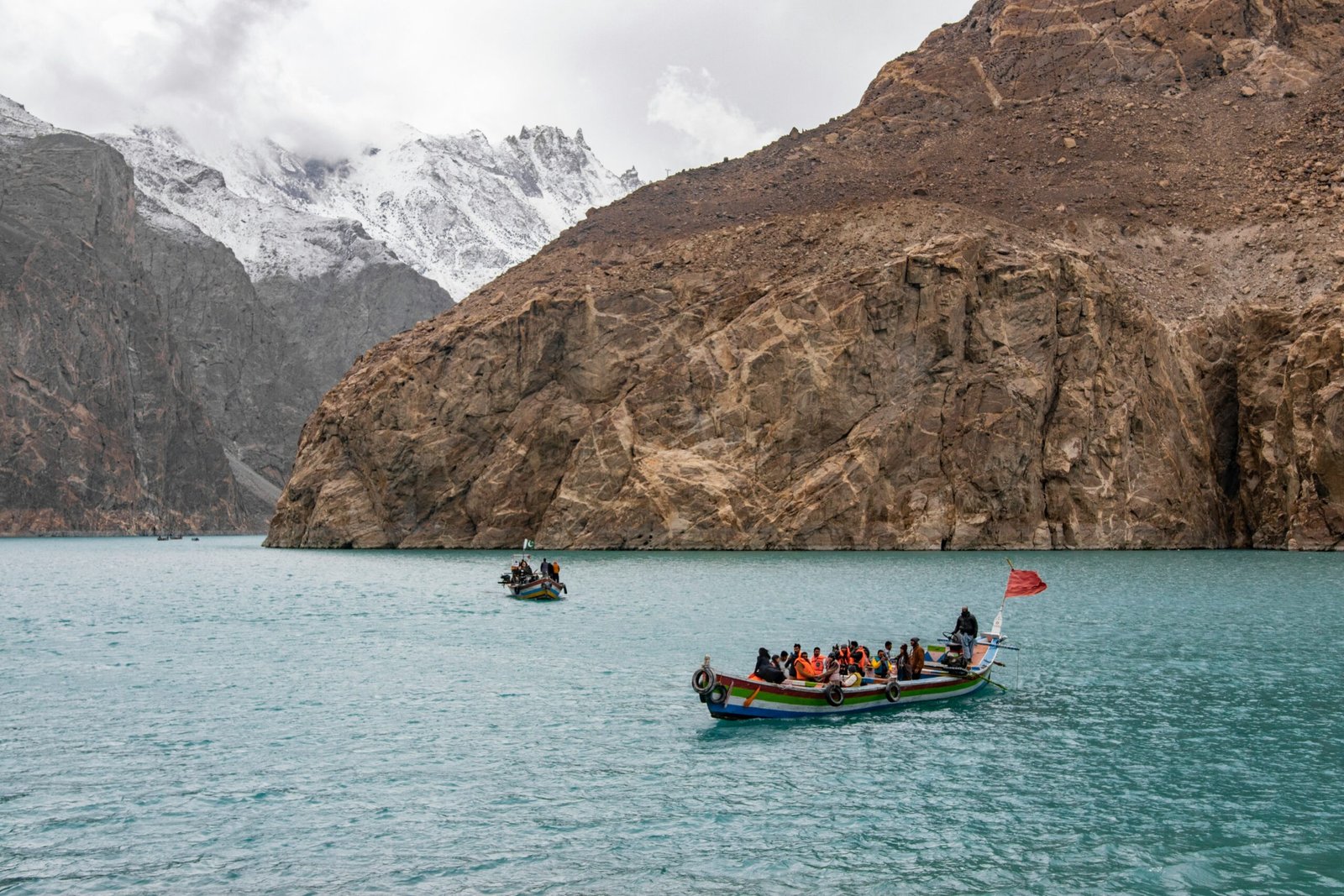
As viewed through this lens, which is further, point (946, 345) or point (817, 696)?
point (946, 345)

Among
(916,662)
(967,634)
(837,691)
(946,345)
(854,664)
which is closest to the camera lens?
(837,691)

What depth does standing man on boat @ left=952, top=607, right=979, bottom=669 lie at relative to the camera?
3359cm

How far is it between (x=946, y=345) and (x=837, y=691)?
219 feet

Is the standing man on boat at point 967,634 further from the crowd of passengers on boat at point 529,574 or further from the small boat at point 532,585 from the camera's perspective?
the crowd of passengers on boat at point 529,574

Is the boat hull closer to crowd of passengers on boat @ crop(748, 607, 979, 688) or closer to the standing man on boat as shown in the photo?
crowd of passengers on boat @ crop(748, 607, 979, 688)

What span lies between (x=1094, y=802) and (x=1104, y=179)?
330 ft

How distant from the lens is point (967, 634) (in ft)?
114

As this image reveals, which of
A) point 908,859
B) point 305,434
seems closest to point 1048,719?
point 908,859

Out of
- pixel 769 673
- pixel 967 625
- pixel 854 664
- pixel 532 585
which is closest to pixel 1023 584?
pixel 967 625

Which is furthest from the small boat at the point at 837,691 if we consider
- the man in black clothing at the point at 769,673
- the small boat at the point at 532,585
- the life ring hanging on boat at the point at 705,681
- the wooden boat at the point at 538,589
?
the small boat at the point at 532,585

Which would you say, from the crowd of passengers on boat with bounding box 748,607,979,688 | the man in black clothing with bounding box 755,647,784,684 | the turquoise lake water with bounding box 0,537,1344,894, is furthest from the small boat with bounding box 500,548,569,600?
the man in black clothing with bounding box 755,647,784,684

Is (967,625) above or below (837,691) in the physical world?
above

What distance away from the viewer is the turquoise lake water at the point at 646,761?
61.6 ft

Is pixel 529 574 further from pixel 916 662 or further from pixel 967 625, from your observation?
pixel 916 662
